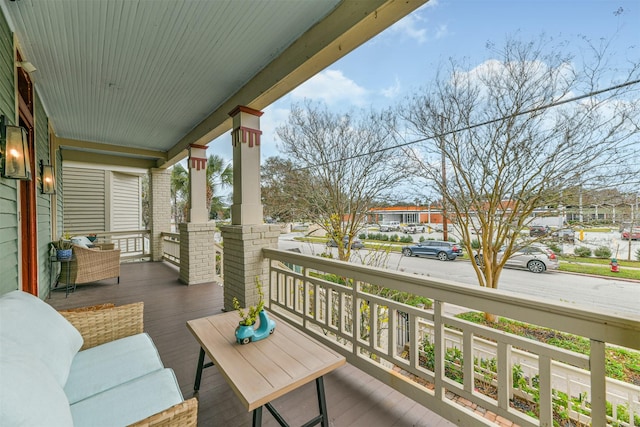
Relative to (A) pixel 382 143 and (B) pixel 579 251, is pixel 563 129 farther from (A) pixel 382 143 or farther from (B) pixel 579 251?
(A) pixel 382 143

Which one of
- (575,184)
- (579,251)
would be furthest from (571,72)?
(579,251)

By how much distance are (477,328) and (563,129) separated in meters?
4.46

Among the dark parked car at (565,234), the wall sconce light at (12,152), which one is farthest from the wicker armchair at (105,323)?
the dark parked car at (565,234)

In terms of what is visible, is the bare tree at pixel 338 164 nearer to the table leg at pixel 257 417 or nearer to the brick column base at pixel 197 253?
the brick column base at pixel 197 253

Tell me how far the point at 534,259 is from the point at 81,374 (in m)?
6.33

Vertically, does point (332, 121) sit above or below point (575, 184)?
above

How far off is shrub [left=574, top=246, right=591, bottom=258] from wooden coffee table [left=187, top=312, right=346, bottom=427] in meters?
4.77

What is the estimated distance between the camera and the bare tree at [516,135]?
370 centimetres

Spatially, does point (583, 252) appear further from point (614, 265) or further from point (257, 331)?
point (257, 331)

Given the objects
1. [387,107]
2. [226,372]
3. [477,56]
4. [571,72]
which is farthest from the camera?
[387,107]

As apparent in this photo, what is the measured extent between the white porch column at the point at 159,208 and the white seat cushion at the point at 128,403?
6.70m

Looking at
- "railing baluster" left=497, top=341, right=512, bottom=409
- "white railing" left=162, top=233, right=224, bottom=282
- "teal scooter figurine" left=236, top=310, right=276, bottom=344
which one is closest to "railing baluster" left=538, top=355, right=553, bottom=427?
"railing baluster" left=497, top=341, right=512, bottom=409

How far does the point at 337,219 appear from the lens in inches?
293

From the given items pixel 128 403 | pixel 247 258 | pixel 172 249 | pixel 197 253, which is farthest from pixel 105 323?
pixel 172 249
